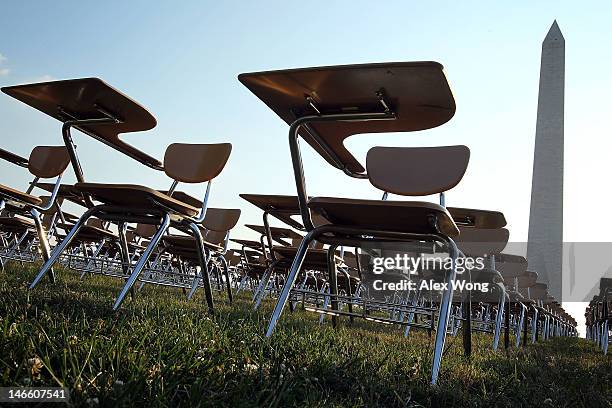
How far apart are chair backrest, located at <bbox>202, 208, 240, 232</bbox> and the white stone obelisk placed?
17.4 meters

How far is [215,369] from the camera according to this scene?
1.32 m

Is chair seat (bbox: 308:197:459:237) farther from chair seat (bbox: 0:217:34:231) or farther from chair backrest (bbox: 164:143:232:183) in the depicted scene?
chair seat (bbox: 0:217:34:231)

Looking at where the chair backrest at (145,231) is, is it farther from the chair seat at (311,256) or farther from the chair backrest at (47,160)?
the chair seat at (311,256)

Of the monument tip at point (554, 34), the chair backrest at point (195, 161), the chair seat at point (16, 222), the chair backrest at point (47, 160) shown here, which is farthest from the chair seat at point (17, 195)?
the monument tip at point (554, 34)

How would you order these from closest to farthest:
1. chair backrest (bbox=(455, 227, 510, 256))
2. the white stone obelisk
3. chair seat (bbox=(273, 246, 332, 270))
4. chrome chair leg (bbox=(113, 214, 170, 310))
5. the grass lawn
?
the grass lawn
chrome chair leg (bbox=(113, 214, 170, 310))
chair seat (bbox=(273, 246, 332, 270))
chair backrest (bbox=(455, 227, 510, 256))
the white stone obelisk

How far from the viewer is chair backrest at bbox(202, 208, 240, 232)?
5672 millimetres

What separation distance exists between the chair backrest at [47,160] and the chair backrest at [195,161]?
0.95m

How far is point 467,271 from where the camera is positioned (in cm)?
363

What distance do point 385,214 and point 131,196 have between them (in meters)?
1.20

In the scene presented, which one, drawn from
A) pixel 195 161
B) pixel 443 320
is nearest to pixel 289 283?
pixel 443 320

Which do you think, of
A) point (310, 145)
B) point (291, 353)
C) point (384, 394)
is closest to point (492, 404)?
point (384, 394)

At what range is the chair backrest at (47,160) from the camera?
411 centimetres

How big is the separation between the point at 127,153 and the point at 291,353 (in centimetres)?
179

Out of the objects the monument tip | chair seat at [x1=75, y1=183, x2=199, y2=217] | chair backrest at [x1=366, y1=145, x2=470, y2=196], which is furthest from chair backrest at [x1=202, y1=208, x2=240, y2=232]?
the monument tip
